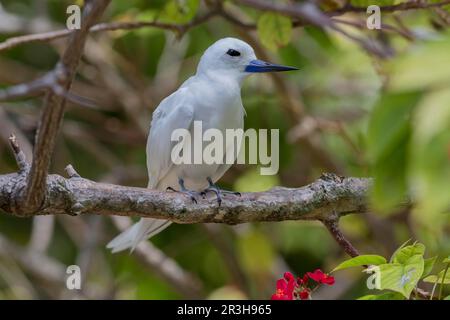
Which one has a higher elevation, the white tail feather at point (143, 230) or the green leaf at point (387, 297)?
the white tail feather at point (143, 230)

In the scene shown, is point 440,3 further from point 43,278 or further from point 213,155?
point 43,278

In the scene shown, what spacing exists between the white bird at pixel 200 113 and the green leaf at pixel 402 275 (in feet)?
4.91

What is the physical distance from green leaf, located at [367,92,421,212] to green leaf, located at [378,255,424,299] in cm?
74

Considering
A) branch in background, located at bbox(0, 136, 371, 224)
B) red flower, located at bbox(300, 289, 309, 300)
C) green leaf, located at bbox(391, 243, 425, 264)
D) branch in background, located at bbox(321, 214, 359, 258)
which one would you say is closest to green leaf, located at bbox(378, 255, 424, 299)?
green leaf, located at bbox(391, 243, 425, 264)

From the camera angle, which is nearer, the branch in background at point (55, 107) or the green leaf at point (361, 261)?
the branch in background at point (55, 107)

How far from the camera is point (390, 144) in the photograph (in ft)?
4.32

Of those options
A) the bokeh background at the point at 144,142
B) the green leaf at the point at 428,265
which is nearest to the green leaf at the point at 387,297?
the green leaf at the point at 428,265

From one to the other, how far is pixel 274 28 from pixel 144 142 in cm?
231

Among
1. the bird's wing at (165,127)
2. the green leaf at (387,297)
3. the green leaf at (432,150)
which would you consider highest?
the bird's wing at (165,127)

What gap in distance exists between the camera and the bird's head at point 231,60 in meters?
3.73

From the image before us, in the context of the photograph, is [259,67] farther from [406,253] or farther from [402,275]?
[402,275]

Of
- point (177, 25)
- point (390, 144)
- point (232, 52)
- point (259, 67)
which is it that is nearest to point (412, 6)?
point (259, 67)

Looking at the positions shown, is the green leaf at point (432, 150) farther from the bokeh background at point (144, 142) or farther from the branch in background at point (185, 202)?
the bokeh background at point (144, 142)

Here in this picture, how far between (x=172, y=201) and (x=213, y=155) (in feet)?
2.61
